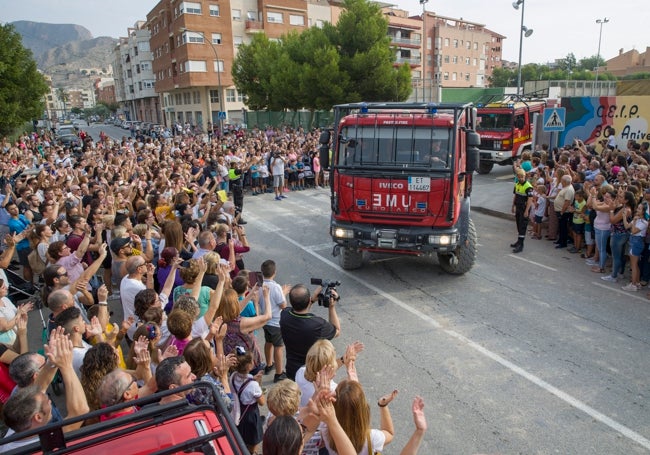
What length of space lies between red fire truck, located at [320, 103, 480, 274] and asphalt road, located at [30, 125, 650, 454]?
91cm

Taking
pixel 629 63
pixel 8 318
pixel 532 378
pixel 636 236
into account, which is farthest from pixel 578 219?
pixel 629 63

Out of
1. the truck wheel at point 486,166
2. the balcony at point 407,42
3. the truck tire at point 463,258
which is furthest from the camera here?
the balcony at point 407,42

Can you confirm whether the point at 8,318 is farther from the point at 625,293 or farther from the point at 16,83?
the point at 16,83

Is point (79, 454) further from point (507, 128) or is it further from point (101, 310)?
point (507, 128)

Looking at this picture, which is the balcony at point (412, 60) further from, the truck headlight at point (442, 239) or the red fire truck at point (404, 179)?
the truck headlight at point (442, 239)

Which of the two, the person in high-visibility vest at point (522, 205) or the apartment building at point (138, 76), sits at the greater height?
the apartment building at point (138, 76)

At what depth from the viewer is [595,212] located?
8914 millimetres

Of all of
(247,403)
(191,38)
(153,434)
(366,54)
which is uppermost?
(191,38)

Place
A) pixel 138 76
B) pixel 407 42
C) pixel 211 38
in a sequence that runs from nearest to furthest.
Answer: pixel 211 38 < pixel 407 42 < pixel 138 76

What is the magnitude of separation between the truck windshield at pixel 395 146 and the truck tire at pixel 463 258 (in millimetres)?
1533

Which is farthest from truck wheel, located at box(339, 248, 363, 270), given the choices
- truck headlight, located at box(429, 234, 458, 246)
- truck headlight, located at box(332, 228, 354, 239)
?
truck headlight, located at box(429, 234, 458, 246)

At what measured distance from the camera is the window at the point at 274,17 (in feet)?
171

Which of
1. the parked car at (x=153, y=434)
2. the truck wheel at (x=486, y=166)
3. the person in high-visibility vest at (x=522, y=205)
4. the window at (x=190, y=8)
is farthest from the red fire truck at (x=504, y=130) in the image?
the window at (x=190, y=8)

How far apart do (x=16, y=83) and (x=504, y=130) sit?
22.6m
